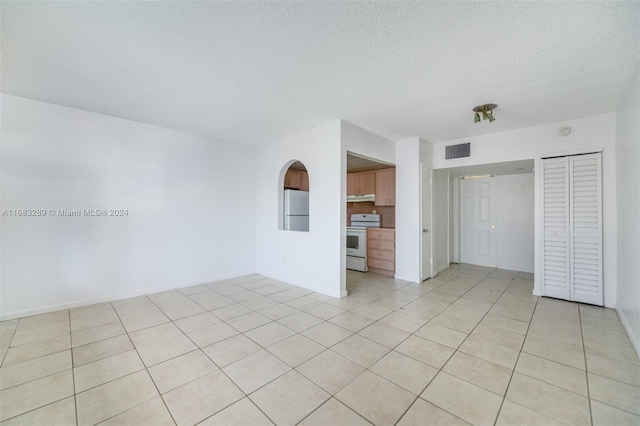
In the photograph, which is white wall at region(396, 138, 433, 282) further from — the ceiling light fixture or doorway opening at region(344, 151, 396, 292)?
the ceiling light fixture

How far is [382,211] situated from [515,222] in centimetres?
291

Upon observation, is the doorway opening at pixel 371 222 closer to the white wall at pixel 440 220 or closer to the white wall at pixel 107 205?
the white wall at pixel 440 220

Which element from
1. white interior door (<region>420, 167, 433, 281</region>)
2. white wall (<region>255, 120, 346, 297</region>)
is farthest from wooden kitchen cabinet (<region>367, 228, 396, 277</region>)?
white wall (<region>255, 120, 346, 297</region>)

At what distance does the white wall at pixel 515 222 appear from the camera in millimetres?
5547

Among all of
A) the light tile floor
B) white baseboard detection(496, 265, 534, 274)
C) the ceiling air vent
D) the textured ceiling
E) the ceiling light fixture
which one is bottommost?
the light tile floor

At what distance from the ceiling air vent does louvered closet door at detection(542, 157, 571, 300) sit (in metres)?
1.09

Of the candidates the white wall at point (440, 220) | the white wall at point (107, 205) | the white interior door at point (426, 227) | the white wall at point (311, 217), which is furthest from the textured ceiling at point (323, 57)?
the white wall at point (440, 220)

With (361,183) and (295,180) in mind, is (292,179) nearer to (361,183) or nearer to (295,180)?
(295,180)

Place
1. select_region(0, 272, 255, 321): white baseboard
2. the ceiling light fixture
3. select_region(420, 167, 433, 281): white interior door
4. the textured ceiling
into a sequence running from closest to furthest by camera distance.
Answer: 1. the textured ceiling
2. select_region(0, 272, 255, 321): white baseboard
3. the ceiling light fixture
4. select_region(420, 167, 433, 281): white interior door

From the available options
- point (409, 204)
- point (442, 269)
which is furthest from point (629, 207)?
point (442, 269)

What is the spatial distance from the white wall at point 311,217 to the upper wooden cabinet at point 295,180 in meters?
0.86

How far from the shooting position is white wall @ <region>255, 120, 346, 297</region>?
3.83 m

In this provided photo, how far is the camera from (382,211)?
6324mm

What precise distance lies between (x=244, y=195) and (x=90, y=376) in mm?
3654
